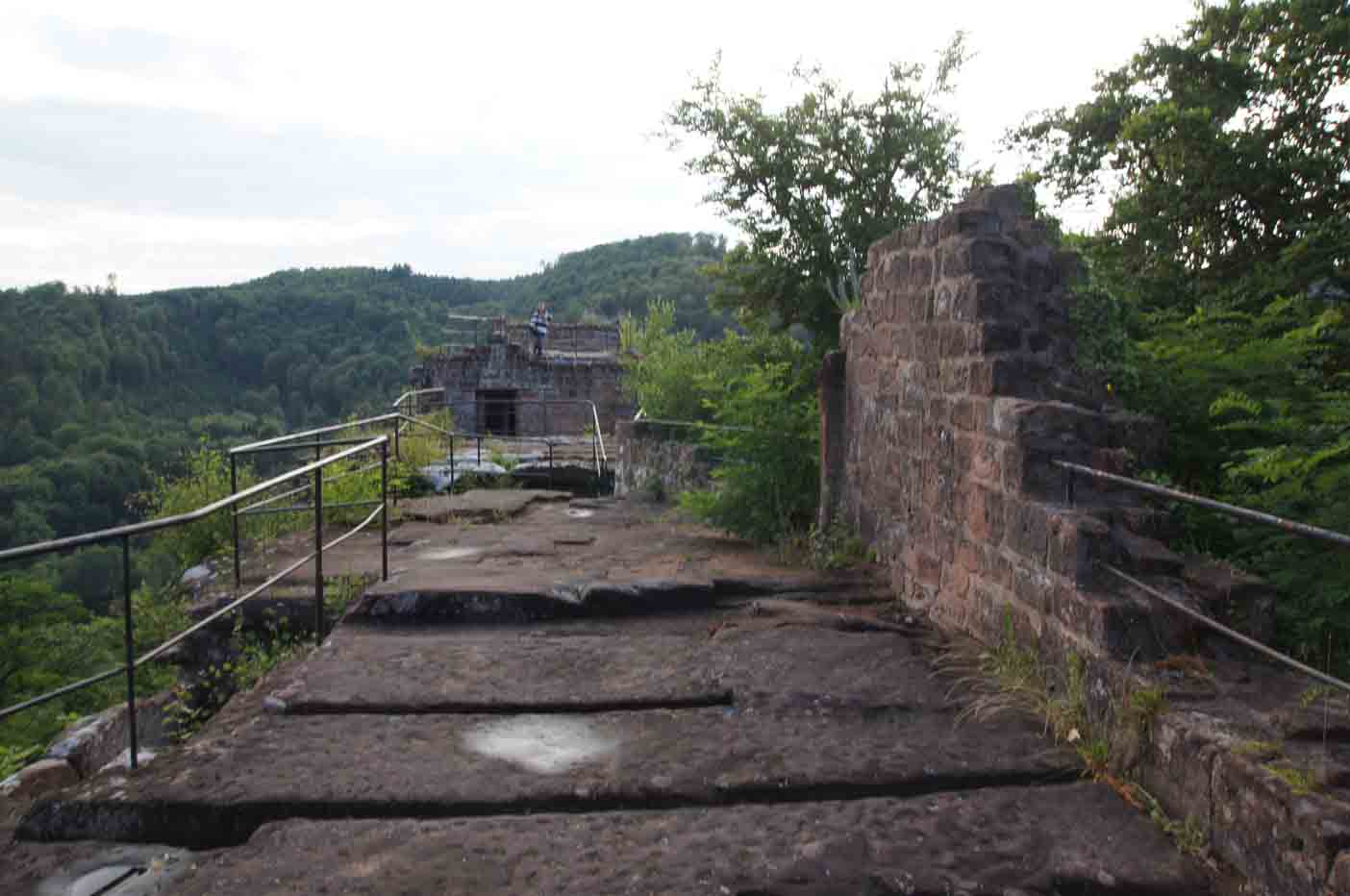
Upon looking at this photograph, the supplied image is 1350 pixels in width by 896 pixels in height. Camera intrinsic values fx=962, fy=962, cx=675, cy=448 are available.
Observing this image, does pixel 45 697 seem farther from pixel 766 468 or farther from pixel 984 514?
pixel 766 468

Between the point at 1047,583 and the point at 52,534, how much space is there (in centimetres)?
3291

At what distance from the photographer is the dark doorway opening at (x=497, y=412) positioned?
27.5 m

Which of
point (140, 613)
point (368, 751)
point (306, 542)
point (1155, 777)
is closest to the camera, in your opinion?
point (1155, 777)

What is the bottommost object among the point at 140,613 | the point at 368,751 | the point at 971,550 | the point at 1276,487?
the point at 140,613

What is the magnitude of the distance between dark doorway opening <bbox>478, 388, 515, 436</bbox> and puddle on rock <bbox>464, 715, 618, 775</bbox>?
949 inches

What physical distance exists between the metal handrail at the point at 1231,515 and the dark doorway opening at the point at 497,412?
963 inches

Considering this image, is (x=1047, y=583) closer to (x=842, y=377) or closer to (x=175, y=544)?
(x=842, y=377)

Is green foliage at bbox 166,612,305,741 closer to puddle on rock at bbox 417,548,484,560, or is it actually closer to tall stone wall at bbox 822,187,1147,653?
puddle on rock at bbox 417,548,484,560

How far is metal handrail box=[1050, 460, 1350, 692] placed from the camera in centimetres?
236

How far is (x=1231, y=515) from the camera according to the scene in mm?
2748

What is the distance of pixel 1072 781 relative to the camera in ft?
10.1

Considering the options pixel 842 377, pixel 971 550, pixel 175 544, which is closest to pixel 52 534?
pixel 175 544

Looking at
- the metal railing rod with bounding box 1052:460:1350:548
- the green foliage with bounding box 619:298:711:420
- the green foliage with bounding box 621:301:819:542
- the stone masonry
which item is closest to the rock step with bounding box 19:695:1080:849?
the stone masonry

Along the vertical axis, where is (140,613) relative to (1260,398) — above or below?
below
